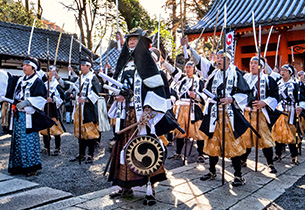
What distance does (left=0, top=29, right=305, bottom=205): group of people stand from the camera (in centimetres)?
364

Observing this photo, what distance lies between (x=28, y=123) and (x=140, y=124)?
90.3 inches

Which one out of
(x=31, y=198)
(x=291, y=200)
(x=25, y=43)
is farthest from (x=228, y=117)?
(x=25, y=43)

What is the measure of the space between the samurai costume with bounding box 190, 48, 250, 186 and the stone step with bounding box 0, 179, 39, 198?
2461 mm

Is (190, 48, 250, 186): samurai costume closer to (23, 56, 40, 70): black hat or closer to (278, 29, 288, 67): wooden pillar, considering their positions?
(23, 56, 40, 70): black hat

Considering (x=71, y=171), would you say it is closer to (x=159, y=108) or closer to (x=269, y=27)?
(x=159, y=108)

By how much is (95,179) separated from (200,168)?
73.9 inches

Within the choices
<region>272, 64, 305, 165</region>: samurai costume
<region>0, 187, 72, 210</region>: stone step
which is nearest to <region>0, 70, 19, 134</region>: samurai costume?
<region>0, 187, 72, 210</region>: stone step

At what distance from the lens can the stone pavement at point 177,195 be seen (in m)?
3.51

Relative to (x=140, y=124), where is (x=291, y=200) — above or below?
below

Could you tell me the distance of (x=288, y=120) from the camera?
6484 mm

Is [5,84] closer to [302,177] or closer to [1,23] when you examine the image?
[302,177]

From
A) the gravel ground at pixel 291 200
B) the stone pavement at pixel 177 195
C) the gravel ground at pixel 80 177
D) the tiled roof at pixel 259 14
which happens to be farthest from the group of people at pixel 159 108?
the tiled roof at pixel 259 14

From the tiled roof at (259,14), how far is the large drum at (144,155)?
324 inches

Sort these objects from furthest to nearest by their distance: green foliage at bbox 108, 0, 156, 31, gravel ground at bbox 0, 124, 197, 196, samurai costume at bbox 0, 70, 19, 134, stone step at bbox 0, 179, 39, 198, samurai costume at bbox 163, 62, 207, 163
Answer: green foliage at bbox 108, 0, 156, 31
samurai costume at bbox 163, 62, 207, 163
samurai costume at bbox 0, 70, 19, 134
gravel ground at bbox 0, 124, 197, 196
stone step at bbox 0, 179, 39, 198
